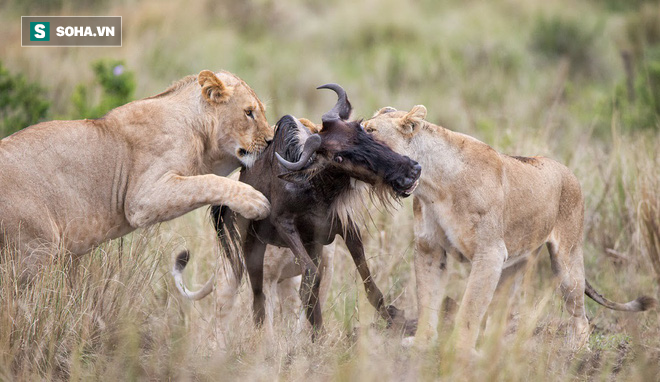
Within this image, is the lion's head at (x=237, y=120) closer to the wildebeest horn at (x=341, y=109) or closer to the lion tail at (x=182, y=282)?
the wildebeest horn at (x=341, y=109)

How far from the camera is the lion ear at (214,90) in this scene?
17.9 feet

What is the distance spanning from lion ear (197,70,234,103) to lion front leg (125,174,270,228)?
589 millimetres

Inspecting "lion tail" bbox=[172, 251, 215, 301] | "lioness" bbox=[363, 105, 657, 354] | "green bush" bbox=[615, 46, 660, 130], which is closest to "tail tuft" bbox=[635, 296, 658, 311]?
"lioness" bbox=[363, 105, 657, 354]

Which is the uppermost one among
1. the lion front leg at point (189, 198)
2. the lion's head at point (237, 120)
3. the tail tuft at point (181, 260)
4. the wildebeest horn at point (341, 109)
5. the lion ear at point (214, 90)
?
the wildebeest horn at point (341, 109)

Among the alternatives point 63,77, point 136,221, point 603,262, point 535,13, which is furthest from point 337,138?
point 535,13

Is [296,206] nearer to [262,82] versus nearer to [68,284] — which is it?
[68,284]

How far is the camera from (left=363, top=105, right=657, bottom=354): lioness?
5.28 meters

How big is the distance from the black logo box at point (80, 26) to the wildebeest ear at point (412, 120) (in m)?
9.82

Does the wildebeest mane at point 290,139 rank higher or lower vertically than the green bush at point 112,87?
higher

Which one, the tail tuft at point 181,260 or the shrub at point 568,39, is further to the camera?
the shrub at point 568,39

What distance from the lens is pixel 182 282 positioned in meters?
5.93

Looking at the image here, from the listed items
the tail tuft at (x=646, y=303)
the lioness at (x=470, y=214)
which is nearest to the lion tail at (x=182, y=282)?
the lioness at (x=470, y=214)

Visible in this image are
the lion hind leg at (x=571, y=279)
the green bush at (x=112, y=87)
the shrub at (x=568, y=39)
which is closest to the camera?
the lion hind leg at (x=571, y=279)

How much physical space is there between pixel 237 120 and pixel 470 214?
1.58 m
